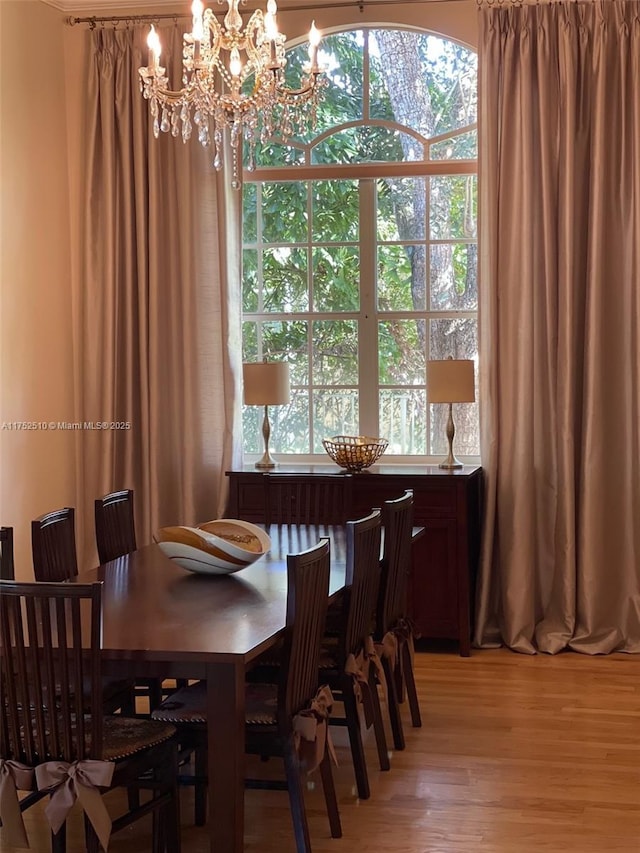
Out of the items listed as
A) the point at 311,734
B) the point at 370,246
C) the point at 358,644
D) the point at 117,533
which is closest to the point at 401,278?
the point at 370,246

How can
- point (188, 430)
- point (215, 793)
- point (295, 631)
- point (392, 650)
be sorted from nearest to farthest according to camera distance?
point (215, 793)
point (295, 631)
point (392, 650)
point (188, 430)

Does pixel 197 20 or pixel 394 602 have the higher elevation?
pixel 197 20

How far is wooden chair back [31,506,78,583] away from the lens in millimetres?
3604

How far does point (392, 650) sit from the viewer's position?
400 centimetres

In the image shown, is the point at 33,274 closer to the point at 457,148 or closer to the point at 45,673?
the point at 457,148

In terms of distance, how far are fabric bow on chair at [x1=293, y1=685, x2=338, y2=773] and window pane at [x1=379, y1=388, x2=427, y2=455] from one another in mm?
2875

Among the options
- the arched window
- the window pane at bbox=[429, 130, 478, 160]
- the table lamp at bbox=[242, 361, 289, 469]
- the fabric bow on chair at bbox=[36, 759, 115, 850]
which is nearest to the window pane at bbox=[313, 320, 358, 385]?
the arched window

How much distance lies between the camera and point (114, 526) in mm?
4238

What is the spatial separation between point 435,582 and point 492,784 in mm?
1750

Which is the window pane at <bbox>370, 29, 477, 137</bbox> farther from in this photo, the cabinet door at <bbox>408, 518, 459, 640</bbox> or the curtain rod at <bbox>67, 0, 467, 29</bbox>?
the cabinet door at <bbox>408, 518, 459, 640</bbox>

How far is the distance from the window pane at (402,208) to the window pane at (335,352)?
549mm

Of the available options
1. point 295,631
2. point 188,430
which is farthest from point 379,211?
point 295,631

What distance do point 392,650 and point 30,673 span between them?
5.26 feet

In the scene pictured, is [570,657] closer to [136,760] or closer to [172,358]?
[172,358]
